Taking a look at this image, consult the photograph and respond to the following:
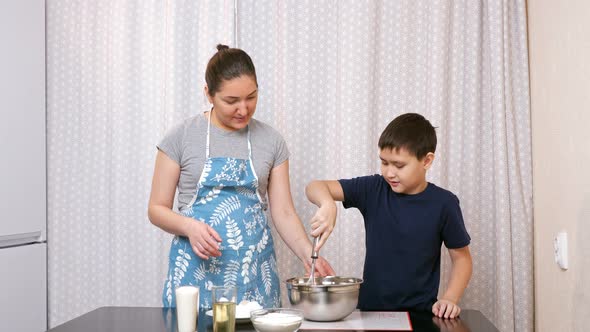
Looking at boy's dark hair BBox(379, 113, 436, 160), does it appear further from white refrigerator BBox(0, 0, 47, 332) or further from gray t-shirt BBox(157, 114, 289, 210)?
white refrigerator BBox(0, 0, 47, 332)

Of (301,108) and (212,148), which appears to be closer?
(212,148)

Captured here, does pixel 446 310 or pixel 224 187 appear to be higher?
pixel 224 187

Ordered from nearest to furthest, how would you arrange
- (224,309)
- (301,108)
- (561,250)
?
(224,309)
(561,250)
(301,108)

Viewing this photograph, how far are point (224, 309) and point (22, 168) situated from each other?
1834 mm

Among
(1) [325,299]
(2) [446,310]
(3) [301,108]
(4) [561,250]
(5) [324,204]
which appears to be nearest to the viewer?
(1) [325,299]

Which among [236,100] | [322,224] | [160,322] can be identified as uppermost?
[236,100]

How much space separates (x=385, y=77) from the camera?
9.66 feet

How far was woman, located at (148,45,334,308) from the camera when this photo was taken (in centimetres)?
212

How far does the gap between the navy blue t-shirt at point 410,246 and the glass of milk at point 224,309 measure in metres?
0.68

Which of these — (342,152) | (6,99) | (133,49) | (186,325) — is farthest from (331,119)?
(186,325)

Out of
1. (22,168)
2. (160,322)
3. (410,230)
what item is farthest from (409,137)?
(22,168)

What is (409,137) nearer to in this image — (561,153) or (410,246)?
(410,246)

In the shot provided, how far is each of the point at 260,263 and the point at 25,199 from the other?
136 centimetres

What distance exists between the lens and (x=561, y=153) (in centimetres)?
235
